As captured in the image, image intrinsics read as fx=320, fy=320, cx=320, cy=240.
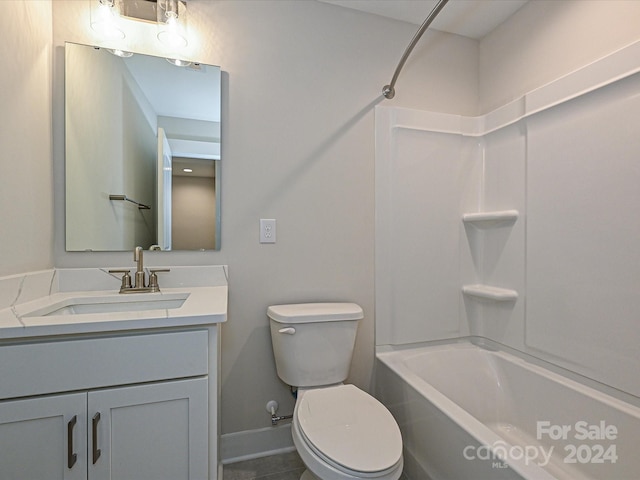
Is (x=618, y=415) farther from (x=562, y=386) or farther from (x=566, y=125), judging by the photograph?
(x=566, y=125)

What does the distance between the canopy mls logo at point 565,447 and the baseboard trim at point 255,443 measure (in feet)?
3.02

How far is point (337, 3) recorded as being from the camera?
169cm

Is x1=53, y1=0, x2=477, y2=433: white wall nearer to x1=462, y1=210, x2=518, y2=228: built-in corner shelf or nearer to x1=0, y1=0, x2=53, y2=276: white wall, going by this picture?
x1=0, y1=0, x2=53, y2=276: white wall

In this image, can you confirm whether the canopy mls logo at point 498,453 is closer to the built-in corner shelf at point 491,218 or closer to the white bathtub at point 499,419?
the white bathtub at point 499,419

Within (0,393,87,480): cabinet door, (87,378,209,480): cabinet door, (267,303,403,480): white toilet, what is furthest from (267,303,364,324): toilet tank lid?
(0,393,87,480): cabinet door

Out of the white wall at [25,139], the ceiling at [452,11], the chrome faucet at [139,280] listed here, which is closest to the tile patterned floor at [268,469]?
the chrome faucet at [139,280]

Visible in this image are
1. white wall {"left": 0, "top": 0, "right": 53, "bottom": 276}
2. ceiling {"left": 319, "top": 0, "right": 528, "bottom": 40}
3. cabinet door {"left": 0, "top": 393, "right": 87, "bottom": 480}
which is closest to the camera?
cabinet door {"left": 0, "top": 393, "right": 87, "bottom": 480}

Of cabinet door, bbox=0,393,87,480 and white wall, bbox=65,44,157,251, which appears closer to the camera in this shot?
cabinet door, bbox=0,393,87,480

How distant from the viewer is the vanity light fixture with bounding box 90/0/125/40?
138 cm

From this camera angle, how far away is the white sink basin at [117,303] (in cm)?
124

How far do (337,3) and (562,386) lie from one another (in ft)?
7.01

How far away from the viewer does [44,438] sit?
2.86 ft

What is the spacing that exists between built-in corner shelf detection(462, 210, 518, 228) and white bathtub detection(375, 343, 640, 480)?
2.35ft

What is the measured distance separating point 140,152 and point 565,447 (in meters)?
2.26
